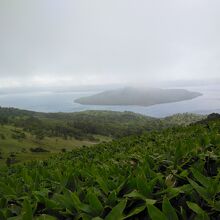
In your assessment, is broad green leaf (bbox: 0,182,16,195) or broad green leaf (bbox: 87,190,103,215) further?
broad green leaf (bbox: 0,182,16,195)

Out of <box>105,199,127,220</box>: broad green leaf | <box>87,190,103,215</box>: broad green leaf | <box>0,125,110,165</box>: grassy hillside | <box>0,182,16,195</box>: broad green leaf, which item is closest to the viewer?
<box>105,199,127,220</box>: broad green leaf

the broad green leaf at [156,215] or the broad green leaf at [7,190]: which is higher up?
the broad green leaf at [156,215]

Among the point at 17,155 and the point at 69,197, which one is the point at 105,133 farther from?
the point at 69,197

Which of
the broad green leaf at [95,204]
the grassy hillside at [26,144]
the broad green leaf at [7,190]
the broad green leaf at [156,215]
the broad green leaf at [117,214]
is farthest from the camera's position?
the grassy hillside at [26,144]

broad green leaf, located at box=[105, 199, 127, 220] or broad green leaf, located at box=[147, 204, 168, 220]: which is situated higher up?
broad green leaf, located at box=[147, 204, 168, 220]

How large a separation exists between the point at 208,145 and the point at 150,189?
77.8 inches

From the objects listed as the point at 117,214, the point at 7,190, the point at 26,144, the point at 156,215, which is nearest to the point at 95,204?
the point at 117,214

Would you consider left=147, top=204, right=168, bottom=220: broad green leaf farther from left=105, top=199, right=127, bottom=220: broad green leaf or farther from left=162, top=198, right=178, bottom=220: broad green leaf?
left=105, top=199, right=127, bottom=220: broad green leaf

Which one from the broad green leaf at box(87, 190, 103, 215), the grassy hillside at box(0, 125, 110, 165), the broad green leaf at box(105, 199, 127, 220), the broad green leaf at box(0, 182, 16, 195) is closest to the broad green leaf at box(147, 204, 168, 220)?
the broad green leaf at box(105, 199, 127, 220)

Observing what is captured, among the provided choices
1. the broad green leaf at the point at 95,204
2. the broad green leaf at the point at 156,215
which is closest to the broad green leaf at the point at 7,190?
the broad green leaf at the point at 95,204

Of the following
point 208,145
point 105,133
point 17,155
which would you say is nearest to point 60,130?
point 105,133

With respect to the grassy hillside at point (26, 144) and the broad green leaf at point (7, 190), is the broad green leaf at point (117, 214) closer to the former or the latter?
the broad green leaf at point (7, 190)

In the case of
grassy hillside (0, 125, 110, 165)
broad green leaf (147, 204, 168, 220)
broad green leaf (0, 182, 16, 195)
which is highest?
broad green leaf (147, 204, 168, 220)

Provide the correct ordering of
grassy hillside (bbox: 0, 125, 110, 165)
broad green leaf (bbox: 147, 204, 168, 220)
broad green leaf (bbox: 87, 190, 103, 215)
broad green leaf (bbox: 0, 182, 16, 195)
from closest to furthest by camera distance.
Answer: broad green leaf (bbox: 147, 204, 168, 220) < broad green leaf (bbox: 87, 190, 103, 215) < broad green leaf (bbox: 0, 182, 16, 195) < grassy hillside (bbox: 0, 125, 110, 165)
